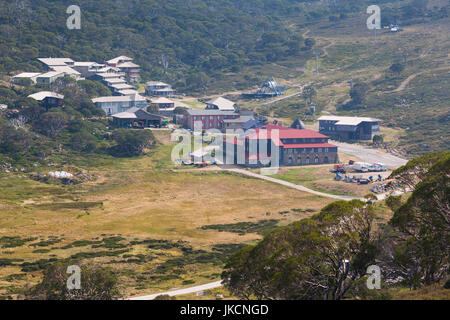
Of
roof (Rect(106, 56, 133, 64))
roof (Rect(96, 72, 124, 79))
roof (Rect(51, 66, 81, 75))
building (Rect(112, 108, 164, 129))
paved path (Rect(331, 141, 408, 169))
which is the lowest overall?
paved path (Rect(331, 141, 408, 169))

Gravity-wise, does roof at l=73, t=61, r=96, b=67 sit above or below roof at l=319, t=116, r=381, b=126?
above

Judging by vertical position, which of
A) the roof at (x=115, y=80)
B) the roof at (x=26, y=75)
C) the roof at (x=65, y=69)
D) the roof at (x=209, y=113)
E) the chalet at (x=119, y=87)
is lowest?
the roof at (x=209, y=113)

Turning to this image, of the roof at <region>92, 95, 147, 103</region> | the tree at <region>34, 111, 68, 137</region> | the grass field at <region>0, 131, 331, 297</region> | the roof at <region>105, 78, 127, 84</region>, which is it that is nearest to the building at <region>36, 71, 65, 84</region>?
the roof at <region>92, 95, 147, 103</region>

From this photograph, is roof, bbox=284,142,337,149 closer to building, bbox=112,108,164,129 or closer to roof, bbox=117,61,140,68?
building, bbox=112,108,164,129

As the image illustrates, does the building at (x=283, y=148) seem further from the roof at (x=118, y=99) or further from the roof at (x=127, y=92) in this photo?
the roof at (x=127, y=92)

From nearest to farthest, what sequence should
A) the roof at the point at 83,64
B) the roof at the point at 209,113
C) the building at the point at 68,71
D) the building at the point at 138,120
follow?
the building at the point at 138,120, the roof at the point at 209,113, the building at the point at 68,71, the roof at the point at 83,64

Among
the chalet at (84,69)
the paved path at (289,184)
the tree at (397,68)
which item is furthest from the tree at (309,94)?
the paved path at (289,184)

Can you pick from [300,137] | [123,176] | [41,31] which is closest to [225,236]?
[123,176]

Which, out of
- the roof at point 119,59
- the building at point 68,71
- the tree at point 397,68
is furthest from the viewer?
the roof at point 119,59
